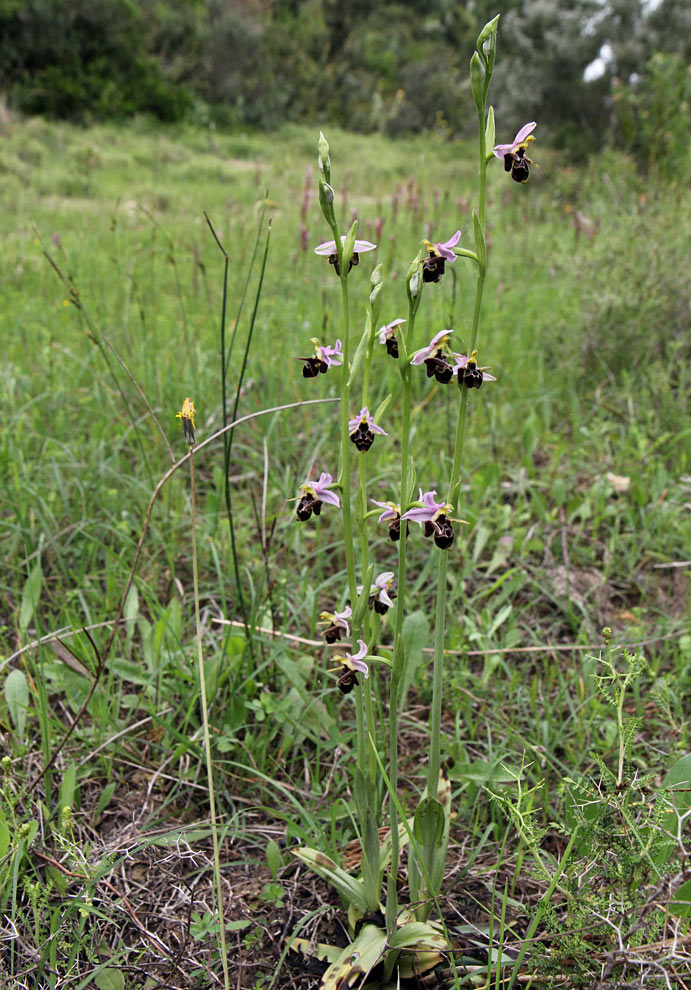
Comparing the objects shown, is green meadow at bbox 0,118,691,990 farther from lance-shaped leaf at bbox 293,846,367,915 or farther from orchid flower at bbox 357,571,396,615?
orchid flower at bbox 357,571,396,615

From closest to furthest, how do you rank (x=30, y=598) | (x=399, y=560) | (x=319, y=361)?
(x=399, y=560) → (x=319, y=361) → (x=30, y=598)

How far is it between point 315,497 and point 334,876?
2.14 ft

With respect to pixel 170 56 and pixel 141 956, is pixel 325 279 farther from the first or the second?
pixel 170 56

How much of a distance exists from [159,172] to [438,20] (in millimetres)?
21407

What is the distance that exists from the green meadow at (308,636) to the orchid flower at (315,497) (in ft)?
1.04

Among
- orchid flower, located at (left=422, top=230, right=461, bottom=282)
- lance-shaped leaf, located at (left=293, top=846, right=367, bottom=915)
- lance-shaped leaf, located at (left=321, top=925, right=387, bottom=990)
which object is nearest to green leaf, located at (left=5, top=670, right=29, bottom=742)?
lance-shaped leaf, located at (left=293, top=846, right=367, bottom=915)

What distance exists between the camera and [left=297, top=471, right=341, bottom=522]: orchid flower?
1100 millimetres

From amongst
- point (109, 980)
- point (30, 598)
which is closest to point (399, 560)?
point (109, 980)

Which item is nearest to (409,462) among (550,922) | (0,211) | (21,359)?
(550,922)

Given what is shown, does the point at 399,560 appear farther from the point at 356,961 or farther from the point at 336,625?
the point at 356,961

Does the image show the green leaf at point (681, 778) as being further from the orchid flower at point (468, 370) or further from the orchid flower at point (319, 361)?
the orchid flower at point (319, 361)

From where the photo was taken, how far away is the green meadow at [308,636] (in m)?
1.22

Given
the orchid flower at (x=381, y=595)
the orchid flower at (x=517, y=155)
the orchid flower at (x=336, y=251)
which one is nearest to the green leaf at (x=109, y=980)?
the orchid flower at (x=381, y=595)

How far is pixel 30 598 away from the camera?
1881 millimetres
